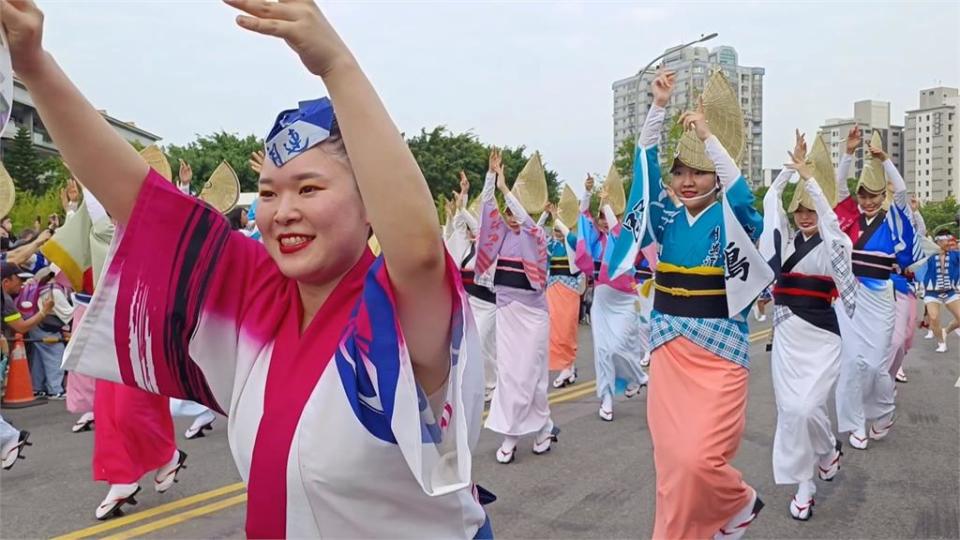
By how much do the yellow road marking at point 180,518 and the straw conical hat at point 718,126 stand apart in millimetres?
3524

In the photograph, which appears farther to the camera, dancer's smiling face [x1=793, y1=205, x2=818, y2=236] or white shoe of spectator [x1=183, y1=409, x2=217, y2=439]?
white shoe of spectator [x1=183, y1=409, x2=217, y2=439]

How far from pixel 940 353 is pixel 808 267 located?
1021cm

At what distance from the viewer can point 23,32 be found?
5.48 ft

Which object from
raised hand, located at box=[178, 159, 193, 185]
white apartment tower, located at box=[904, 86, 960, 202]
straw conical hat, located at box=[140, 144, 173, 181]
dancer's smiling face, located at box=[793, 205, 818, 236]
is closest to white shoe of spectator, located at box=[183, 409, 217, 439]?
raised hand, located at box=[178, 159, 193, 185]

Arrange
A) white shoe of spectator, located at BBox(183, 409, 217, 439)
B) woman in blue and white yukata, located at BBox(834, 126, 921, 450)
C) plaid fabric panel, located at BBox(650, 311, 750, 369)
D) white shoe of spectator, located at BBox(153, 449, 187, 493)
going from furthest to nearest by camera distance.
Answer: white shoe of spectator, located at BBox(183, 409, 217, 439), woman in blue and white yukata, located at BBox(834, 126, 921, 450), white shoe of spectator, located at BBox(153, 449, 187, 493), plaid fabric panel, located at BBox(650, 311, 750, 369)

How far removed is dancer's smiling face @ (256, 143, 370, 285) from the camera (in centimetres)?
179

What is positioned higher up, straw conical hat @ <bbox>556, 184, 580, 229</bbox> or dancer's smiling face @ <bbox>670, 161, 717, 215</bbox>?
dancer's smiling face @ <bbox>670, 161, 717, 215</bbox>

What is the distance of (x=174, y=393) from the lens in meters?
2.08

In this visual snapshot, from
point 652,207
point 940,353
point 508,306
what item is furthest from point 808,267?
point 940,353

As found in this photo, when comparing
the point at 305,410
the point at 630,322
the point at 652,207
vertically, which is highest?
the point at 652,207

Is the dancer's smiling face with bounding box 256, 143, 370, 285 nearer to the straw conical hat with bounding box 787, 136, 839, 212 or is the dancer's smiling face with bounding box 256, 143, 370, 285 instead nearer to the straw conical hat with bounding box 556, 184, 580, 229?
the straw conical hat with bounding box 787, 136, 839, 212

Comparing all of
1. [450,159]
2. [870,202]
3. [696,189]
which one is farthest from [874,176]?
[450,159]

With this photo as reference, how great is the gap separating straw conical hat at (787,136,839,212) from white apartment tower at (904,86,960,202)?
73.4 meters

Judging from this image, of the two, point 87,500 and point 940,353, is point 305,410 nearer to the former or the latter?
point 87,500
